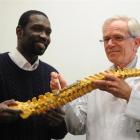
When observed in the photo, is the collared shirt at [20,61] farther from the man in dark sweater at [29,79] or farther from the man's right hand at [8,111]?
the man's right hand at [8,111]

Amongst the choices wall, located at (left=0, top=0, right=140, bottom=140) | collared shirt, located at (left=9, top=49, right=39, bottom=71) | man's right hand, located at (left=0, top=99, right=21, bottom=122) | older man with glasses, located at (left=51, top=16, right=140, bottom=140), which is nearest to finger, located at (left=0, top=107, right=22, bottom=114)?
man's right hand, located at (left=0, top=99, right=21, bottom=122)

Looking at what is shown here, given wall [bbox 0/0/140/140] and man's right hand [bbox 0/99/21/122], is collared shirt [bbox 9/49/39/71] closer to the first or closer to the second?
man's right hand [bbox 0/99/21/122]

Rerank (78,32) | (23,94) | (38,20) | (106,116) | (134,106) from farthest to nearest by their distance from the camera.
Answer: (78,32), (38,20), (23,94), (106,116), (134,106)

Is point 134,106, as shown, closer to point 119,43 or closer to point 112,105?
point 112,105

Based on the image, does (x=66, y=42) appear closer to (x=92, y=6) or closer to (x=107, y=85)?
(x=92, y=6)

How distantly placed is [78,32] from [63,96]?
910 millimetres

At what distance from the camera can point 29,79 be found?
61.2 inches

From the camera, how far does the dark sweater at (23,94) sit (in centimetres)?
146

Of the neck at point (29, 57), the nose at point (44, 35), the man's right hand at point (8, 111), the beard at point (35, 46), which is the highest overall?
the nose at point (44, 35)

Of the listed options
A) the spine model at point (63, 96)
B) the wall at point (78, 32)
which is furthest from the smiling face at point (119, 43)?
the wall at point (78, 32)

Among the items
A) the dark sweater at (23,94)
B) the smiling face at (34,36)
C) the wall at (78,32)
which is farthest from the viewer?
the wall at (78,32)

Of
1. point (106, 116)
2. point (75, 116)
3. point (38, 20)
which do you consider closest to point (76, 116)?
point (75, 116)

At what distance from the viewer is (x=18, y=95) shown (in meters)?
1.48

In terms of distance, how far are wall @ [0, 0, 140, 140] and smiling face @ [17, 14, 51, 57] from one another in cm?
43
